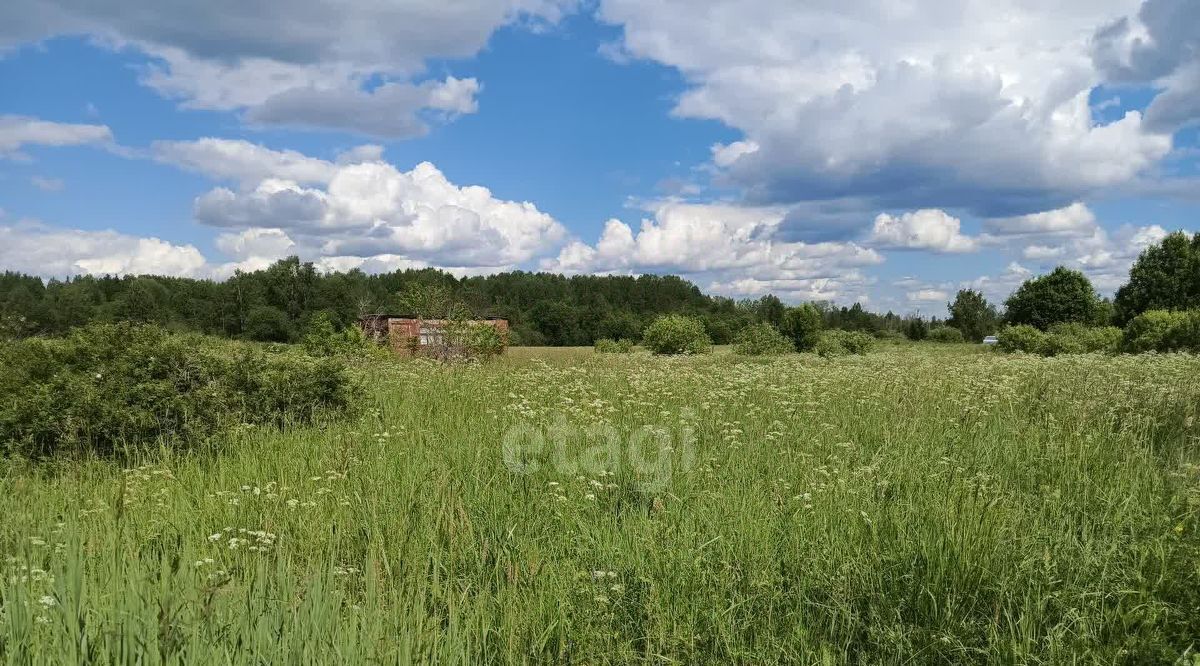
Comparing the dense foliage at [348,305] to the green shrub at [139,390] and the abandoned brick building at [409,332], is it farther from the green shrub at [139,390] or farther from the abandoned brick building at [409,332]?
the green shrub at [139,390]

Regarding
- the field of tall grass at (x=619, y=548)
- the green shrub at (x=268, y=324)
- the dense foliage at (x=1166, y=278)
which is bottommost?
the field of tall grass at (x=619, y=548)

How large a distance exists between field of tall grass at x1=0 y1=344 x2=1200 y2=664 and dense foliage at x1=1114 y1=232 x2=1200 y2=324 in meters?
53.9

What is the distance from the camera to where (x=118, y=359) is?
8.84 m

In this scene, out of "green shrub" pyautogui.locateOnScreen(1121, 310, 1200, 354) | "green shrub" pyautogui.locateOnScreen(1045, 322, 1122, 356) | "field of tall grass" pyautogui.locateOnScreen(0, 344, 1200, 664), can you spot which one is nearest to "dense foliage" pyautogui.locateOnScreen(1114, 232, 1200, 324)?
"green shrub" pyautogui.locateOnScreen(1045, 322, 1122, 356)

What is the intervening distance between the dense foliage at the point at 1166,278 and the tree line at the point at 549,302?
0.23 ft

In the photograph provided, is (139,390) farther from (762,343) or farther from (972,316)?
(972,316)

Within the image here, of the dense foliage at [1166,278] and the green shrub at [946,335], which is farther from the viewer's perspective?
the green shrub at [946,335]

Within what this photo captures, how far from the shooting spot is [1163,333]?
30375 mm

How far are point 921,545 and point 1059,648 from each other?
84cm

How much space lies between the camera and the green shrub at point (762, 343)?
121 ft

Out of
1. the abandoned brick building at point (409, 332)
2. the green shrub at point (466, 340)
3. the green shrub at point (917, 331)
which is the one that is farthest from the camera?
the green shrub at point (917, 331)

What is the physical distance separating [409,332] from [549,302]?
184 ft

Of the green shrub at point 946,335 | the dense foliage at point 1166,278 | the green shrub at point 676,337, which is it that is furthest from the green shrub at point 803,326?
the green shrub at point 946,335

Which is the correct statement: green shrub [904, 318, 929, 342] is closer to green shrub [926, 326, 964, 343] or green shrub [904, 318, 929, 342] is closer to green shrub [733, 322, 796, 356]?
green shrub [926, 326, 964, 343]
